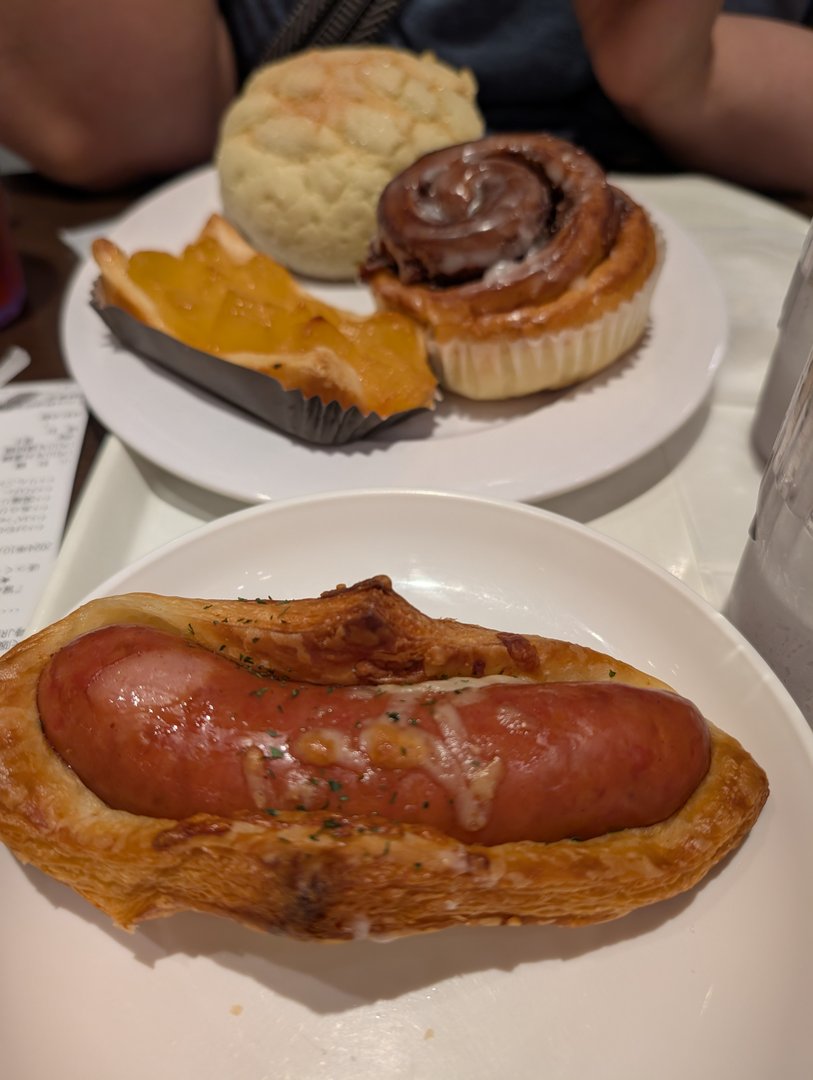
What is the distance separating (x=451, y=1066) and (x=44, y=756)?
679 millimetres

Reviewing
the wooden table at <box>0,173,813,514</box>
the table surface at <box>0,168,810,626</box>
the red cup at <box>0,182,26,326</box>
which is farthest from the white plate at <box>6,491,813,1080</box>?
the red cup at <box>0,182,26,326</box>

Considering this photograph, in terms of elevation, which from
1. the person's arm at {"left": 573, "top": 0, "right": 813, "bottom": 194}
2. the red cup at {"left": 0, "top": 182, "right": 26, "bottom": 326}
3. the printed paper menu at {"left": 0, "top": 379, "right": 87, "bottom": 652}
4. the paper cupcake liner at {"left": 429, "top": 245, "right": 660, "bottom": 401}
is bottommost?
the printed paper menu at {"left": 0, "top": 379, "right": 87, "bottom": 652}

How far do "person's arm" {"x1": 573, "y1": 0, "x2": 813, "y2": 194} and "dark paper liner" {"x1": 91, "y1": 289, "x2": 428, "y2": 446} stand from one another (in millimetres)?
1560

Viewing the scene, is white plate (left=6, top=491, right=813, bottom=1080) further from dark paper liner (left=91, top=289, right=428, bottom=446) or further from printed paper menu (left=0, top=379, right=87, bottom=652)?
dark paper liner (left=91, top=289, right=428, bottom=446)

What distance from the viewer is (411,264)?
2.06 meters

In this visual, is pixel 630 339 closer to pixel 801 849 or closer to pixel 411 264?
pixel 411 264

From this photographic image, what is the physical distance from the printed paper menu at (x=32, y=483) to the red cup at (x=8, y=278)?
1.20 feet

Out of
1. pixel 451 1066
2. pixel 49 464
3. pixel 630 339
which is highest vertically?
pixel 630 339

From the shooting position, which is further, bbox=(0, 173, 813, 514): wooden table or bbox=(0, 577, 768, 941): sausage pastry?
bbox=(0, 173, 813, 514): wooden table

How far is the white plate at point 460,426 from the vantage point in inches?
70.8

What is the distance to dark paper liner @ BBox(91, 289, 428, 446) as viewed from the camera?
1.83 m

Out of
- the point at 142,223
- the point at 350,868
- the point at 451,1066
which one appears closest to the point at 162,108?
the point at 142,223

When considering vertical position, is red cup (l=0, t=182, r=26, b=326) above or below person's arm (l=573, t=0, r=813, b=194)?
below

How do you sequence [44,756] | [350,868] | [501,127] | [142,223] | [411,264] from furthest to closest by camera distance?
1. [501,127]
2. [142,223]
3. [411,264]
4. [44,756]
5. [350,868]
